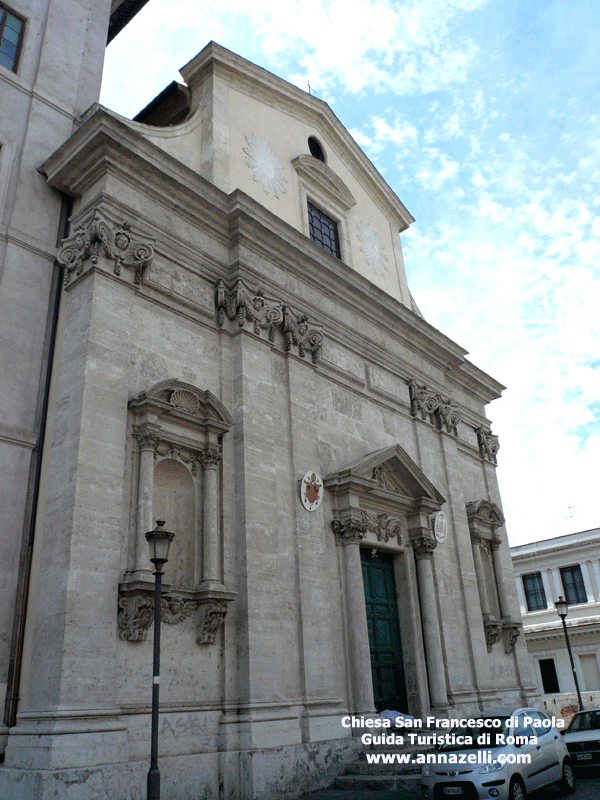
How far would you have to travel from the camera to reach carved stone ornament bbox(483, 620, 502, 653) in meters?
18.9

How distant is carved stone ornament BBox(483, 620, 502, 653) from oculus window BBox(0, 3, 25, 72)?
16975mm

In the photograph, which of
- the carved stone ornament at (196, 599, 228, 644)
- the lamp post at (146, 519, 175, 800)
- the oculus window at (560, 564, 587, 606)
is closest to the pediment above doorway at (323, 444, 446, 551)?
the carved stone ornament at (196, 599, 228, 644)

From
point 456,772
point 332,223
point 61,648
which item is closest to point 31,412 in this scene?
point 61,648

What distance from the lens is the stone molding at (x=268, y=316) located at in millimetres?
14258

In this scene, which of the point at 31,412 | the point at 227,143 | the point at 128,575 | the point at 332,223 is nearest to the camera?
the point at 128,575

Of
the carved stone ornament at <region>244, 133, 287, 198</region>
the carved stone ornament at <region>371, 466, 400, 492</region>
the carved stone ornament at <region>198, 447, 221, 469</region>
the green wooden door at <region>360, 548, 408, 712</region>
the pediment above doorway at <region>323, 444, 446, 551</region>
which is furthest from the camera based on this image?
the carved stone ornament at <region>244, 133, 287, 198</region>

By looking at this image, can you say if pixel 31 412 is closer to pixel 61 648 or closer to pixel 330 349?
pixel 61 648

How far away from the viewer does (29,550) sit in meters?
11.0

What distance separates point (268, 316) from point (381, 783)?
8715mm

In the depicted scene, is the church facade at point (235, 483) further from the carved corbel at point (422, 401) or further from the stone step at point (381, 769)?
the stone step at point (381, 769)

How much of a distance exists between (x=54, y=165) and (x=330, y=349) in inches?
275

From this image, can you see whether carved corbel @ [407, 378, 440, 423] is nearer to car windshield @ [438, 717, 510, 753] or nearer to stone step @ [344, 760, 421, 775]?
stone step @ [344, 760, 421, 775]

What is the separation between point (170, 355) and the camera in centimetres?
1300

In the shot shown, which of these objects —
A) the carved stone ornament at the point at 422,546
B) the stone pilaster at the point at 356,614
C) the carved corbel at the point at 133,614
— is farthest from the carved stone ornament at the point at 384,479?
the carved corbel at the point at 133,614
